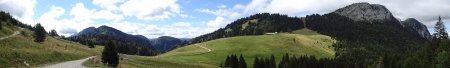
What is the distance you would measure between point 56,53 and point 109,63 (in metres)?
30.0

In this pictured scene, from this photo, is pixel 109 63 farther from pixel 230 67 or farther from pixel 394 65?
pixel 394 65

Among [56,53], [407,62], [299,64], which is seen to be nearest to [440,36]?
[407,62]

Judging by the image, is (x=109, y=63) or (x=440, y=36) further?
(x=440, y=36)

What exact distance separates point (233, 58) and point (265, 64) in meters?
11.5

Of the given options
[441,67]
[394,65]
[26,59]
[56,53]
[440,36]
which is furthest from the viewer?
[440,36]

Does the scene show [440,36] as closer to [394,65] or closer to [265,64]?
[394,65]

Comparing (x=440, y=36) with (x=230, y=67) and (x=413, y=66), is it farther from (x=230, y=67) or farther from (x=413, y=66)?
(x=230, y=67)

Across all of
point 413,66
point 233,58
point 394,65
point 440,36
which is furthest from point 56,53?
point 440,36

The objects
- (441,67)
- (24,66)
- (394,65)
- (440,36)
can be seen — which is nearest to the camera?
(24,66)

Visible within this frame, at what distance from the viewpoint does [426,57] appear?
159000mm

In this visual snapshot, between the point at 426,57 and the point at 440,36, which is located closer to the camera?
the point at 426,57

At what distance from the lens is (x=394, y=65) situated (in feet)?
592

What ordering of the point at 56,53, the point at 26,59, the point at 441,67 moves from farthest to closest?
1. the point at 441,67
2. the point at 56,53
3. the point at 26,59

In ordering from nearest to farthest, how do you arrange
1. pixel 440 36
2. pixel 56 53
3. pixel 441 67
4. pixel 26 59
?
pixel 26 59
pixel 56 53
pixel 441 67
pixel 440 36
